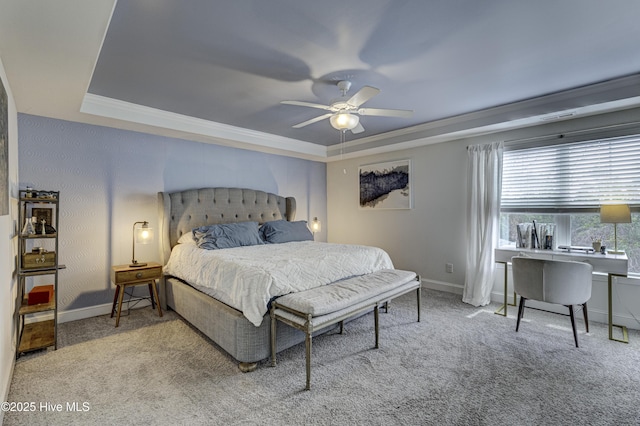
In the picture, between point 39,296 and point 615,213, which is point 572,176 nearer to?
point 615,213

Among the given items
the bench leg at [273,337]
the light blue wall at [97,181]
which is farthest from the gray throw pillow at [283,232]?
the bench leg at [273,337]

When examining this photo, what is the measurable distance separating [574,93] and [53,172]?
5.50 metres

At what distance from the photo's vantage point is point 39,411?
1854mm

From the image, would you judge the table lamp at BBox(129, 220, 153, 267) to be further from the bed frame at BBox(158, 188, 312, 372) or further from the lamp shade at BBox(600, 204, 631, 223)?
the lamp shade at BBox(600, 204, 631, 223)

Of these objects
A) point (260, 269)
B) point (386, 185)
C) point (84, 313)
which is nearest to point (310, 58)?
point (260, 269)

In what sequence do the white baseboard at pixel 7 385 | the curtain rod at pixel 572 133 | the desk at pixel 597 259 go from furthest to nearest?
1. the curtain rod at pixel 572 133
2. the desk at pixel 597 259
3. the white baseboard at pixel 7 385

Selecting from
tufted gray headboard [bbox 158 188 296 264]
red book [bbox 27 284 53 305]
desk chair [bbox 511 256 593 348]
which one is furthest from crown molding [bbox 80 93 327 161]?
desk chair [bbox 511 256 593 348]

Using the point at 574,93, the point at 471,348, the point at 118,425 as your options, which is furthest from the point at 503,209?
the point at 118,425

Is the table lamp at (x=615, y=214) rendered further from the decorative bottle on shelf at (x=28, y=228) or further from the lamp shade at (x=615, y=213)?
the decorative bottle on shelf at (x=28, y=228)

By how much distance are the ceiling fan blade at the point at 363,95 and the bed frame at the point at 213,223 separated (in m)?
1.91

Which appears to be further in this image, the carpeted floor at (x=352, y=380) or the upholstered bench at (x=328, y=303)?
the upholstered bench at (x=328, y=303)

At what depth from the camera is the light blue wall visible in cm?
318

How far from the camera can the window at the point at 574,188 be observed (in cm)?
314

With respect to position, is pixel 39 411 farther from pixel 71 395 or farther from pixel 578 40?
pixel 578 40
